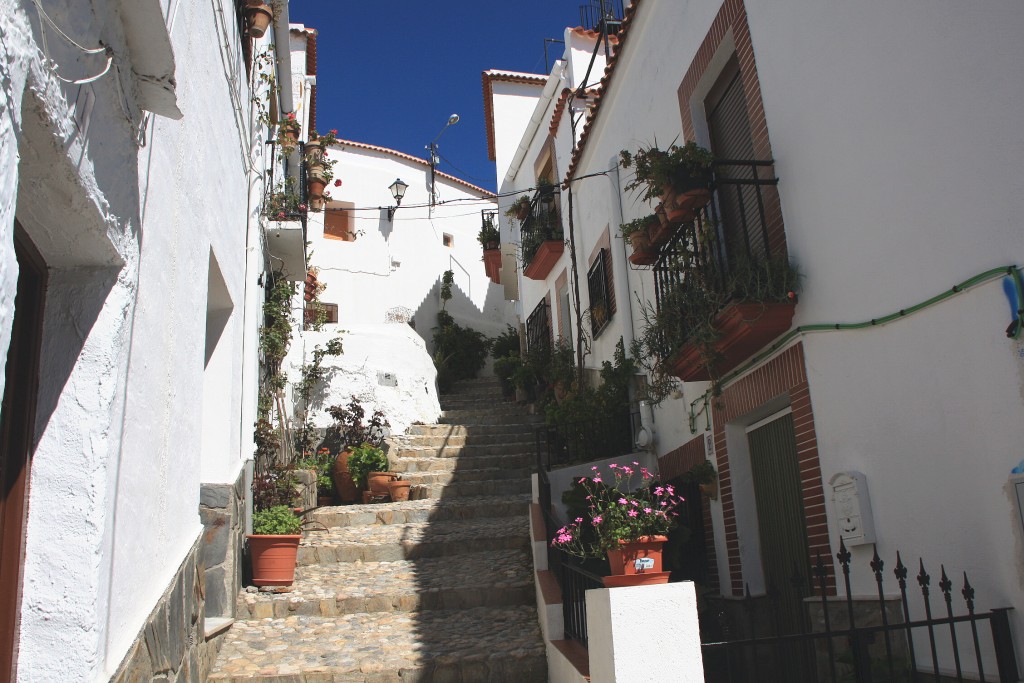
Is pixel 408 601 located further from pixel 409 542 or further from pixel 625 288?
pixel 625 288

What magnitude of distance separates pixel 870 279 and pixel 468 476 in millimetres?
7760

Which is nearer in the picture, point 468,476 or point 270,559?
point 270,559

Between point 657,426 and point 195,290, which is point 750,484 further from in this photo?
point 195,290

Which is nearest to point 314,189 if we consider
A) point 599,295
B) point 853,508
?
point 599,295

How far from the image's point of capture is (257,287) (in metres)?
9.26

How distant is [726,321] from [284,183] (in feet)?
25.0

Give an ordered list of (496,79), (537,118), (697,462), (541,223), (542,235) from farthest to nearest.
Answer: (496,79) < (537,118) < (541,223) < (542,235) < (697,462)

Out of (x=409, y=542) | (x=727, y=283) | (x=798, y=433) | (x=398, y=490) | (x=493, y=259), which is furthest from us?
(x=493, y=259)

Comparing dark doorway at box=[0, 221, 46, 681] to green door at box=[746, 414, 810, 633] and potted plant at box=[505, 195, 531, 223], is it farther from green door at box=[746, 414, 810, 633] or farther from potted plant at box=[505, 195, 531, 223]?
potted plant at box=[505, 195, 531, 223]

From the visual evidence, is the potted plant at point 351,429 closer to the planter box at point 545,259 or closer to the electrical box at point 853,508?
the planter box at point 545,259

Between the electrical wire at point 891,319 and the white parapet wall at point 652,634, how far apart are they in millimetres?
1879

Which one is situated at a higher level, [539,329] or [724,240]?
[539,329]

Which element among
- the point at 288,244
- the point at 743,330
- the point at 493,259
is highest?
the point at 493,259

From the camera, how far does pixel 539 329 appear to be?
16.7m
